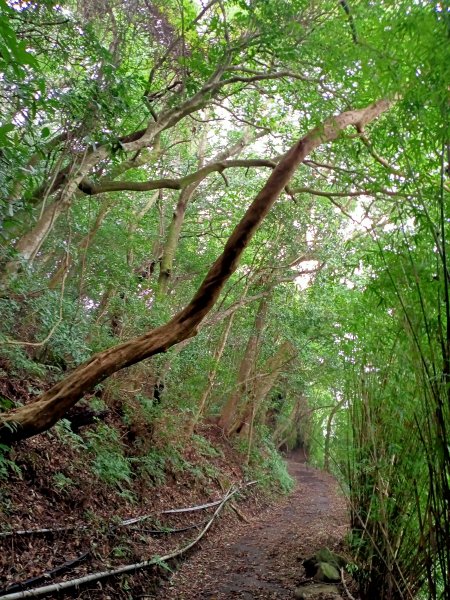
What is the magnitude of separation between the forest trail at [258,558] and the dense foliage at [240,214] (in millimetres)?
1254

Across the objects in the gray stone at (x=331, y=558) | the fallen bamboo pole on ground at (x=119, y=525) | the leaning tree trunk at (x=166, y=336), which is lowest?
the fallen bamboo pole on ground at (x=119, y=525)

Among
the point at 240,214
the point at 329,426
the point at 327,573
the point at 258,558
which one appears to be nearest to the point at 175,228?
the point at 240,214

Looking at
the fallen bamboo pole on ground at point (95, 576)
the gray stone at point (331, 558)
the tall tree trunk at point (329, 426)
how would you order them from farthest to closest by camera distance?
the tall tree trunk at point (329, 426), the gray stone at point (331, 558), the fallen bamboo pole on ground at point (95, 576)

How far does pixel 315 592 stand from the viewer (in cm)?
478

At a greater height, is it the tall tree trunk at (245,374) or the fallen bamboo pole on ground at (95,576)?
the tall tree trunk at (245,374)

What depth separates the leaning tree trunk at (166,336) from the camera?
156 inches

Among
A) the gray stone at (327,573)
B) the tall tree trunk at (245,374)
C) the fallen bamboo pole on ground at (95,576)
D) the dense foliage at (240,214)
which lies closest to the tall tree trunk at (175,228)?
the dense foliage at (240,214)

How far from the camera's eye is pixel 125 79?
4.88 meters

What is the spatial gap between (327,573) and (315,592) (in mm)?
446

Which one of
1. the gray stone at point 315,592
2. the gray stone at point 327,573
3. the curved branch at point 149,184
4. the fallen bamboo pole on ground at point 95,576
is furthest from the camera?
the curved branch at point 149,184

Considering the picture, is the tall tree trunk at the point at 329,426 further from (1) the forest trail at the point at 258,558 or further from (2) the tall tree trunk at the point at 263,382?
(2) the tall tree trunk at the point at 263,382

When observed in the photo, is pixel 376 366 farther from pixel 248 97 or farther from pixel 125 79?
pixel 248 97

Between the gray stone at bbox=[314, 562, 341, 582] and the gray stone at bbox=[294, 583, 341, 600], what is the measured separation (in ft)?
Result: 0.52

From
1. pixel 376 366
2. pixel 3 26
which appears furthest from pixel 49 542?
pixel 3 26
